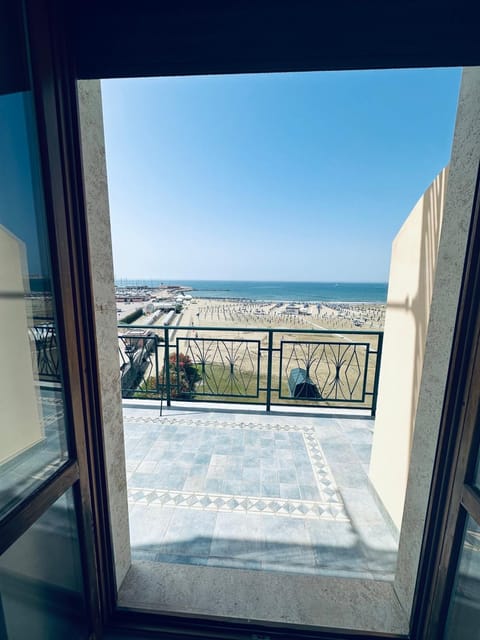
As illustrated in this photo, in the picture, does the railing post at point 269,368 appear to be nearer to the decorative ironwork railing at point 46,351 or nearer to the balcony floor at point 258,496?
the balcony floor at point 258,496

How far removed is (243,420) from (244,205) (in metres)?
15.7

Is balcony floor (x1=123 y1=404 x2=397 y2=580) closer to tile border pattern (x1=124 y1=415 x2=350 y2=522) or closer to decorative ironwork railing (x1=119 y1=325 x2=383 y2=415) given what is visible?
tile border pattern (x1=124 y1=415 x2=350 y2=522)

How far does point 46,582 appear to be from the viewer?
74 centimetres

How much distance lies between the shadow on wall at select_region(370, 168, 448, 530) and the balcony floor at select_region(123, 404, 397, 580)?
269 mm

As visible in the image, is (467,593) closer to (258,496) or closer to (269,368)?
(258,496)

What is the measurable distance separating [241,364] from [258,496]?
181 cm

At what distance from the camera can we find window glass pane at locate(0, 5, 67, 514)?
61 cm

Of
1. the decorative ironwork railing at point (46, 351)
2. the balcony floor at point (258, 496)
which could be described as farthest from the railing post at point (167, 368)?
the decorative ironwork railing at point (46, 351)

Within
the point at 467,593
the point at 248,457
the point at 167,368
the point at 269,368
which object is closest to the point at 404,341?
the point at 467,593

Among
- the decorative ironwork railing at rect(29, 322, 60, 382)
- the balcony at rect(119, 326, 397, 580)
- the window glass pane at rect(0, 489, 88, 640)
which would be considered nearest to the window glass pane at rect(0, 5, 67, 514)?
the decorative ironwork railing at rect(29, 322, 60, 382)

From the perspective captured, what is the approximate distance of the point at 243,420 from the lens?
280 cm

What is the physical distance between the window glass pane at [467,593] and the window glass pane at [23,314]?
120 centimetres

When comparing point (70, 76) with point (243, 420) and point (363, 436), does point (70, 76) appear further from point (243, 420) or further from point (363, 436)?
point (363, 436)

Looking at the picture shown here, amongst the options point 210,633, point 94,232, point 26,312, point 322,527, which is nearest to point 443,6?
point 94,232
